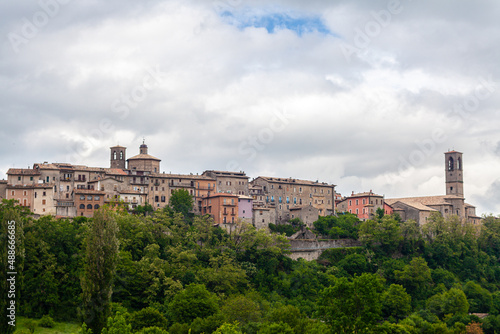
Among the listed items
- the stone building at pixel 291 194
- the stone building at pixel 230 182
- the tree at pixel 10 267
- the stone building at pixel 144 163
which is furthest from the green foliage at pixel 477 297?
the tree at pixel 10 267

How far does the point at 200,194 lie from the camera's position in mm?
83062

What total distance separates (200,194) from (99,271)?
3777 cm

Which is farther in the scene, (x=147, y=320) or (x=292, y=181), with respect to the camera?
(x=292, y=181)

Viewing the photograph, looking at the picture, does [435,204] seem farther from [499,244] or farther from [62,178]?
[62,178]

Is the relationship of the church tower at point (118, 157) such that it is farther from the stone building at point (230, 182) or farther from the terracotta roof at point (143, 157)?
the stone building at point (230, 182)

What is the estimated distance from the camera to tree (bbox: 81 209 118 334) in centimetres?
4359

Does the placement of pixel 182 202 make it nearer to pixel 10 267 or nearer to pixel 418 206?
pixel 10 267

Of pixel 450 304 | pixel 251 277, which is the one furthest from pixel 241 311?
pixel 450 304

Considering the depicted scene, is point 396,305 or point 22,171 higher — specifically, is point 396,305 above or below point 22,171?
below

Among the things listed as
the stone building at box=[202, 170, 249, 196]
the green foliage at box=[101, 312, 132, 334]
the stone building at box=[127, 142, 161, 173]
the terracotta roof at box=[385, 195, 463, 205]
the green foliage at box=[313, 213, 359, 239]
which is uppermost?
the stone building at box=[127, 142, 161, 173]

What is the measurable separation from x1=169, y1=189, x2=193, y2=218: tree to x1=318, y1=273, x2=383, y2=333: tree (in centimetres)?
3387

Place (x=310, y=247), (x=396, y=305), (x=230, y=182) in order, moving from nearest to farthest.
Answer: (x=396, y=305)
(x=310, y=247)
(x=230, y=182)

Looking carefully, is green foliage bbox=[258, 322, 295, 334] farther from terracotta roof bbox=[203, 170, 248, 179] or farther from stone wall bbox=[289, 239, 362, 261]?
terracotta roof bbox=[203, 170, 248, 179]

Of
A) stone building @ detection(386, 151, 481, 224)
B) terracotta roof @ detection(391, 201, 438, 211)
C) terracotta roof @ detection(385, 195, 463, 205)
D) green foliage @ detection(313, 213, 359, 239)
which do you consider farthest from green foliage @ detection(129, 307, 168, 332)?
terracotta roof @ detection(385, 195, 463, 205)
